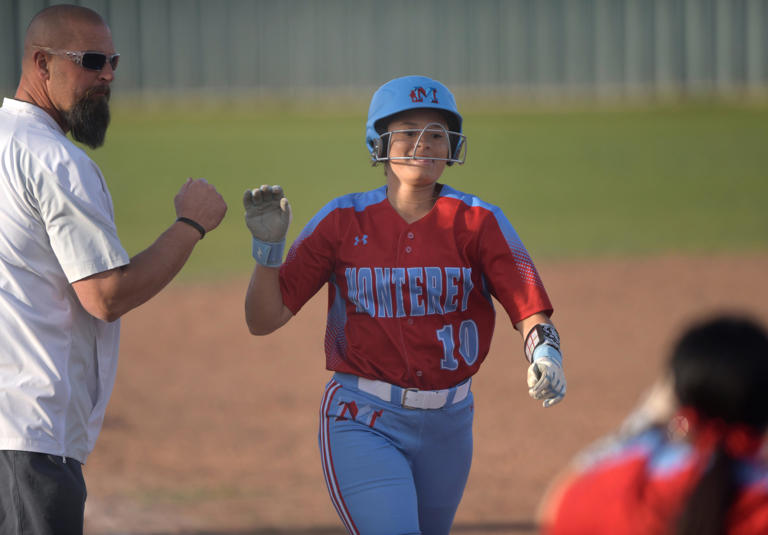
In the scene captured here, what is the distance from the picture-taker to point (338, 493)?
141 inches

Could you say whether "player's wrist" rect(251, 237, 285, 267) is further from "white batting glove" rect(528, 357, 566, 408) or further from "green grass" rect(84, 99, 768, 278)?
A: "green grass" rect(84, 99, 768, 278)

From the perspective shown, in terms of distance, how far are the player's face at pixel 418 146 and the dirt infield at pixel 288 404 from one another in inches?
50.4

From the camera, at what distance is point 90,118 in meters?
3.59

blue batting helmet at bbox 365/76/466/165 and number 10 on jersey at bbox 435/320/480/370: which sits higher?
blue batting helmet at bbox 365/76/466/165

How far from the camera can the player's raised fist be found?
3734 millimetres

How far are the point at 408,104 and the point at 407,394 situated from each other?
1.10 metres

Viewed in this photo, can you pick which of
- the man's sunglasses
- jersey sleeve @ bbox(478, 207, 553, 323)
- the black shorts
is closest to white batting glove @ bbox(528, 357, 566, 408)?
jersey sleeve @ bbox(478, 207, 553, 323)

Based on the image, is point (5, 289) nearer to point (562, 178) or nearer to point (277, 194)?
point (277, 194)

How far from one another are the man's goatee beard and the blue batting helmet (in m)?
0.98

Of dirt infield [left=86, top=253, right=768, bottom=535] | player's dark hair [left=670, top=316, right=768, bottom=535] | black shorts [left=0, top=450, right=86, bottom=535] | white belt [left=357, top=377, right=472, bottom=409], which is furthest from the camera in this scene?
dirt infield [left=86, top=253, right=768, bottom=535]

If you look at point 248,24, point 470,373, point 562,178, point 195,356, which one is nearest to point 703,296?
point 195,356

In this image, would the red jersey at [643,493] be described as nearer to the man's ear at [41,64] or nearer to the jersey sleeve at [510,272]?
the jersey sleeve at [510,272]

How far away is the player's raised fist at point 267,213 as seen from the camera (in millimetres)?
3734

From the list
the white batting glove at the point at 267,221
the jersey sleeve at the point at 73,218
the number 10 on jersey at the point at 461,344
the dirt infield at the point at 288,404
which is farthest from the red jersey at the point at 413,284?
the dirt infield at the point at 288,404
